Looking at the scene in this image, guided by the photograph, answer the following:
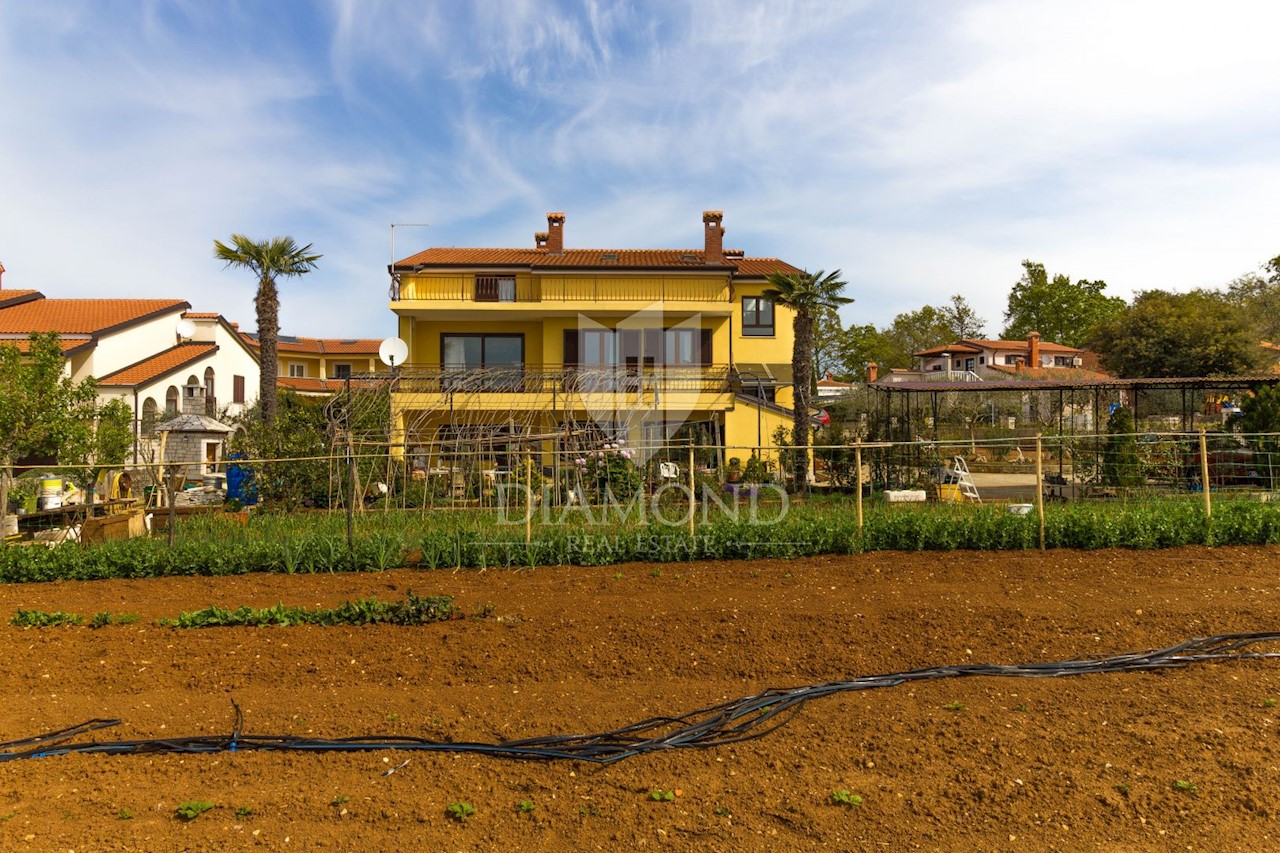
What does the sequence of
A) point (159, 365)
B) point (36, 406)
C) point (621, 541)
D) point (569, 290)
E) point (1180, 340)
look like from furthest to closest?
point (1180, 340), point (159, 365), point (569, 290), point (36, 406), point (621, 541)

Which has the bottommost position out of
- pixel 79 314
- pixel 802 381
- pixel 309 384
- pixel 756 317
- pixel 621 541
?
pixel 621 541

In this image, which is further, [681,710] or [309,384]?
[309,384]

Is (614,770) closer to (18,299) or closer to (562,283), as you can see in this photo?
(562,283)

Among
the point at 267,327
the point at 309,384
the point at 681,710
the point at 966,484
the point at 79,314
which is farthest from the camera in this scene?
the point at 309,384

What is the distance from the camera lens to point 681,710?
5.27m

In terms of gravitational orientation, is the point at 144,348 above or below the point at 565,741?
above

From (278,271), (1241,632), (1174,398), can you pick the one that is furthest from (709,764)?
(1174,398)

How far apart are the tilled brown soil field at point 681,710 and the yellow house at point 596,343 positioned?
14.8 metres

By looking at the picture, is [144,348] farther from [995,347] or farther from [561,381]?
[995,347]

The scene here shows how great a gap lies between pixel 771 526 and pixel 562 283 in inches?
642

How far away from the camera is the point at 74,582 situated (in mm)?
9883

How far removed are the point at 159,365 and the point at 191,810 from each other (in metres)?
26.7

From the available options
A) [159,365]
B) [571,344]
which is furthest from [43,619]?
[159,365]

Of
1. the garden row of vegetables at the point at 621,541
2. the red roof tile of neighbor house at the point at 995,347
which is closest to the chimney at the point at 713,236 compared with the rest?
the garden row of vegetables at the point at 621,541
